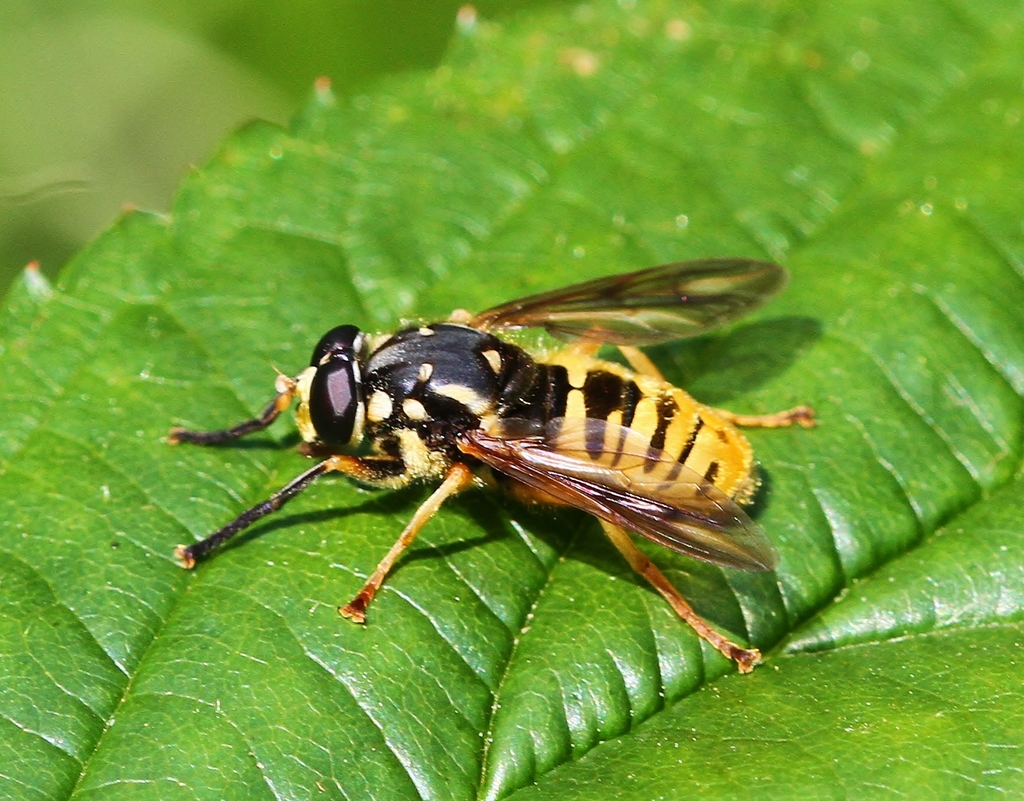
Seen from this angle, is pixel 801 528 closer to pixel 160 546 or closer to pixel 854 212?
pixel 854 212

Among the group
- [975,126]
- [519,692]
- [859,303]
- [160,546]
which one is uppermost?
[975,126]

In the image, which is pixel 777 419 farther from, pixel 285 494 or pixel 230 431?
pixel 230 431

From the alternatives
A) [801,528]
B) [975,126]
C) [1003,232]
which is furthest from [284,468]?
[975,126]

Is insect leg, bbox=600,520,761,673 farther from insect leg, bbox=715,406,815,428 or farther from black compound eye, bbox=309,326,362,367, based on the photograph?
black compound eye, bbox=309,326,362,367

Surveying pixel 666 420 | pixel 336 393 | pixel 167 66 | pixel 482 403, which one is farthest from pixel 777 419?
pixel 167 66

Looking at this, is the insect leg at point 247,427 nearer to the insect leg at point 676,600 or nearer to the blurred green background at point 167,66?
the insect leg at point 676,600

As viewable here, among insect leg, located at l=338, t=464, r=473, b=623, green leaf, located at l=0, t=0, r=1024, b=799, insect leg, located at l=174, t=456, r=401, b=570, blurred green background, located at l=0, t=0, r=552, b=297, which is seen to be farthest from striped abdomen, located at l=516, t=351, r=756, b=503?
blurred green background, located at l=0, t=0, r=552, b=297
